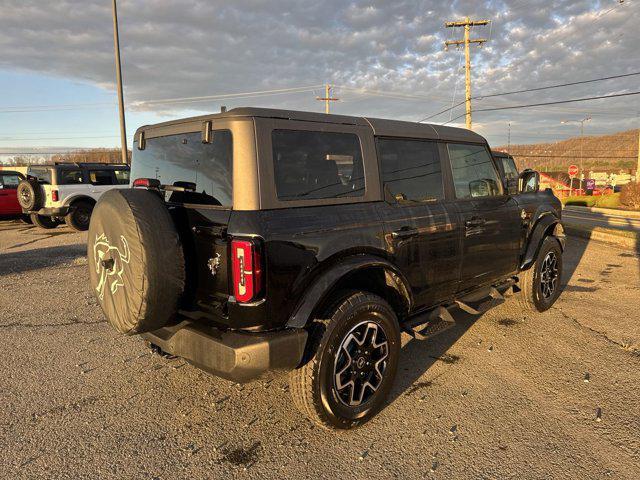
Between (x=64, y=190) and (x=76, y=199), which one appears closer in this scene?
(x=64, y=190)

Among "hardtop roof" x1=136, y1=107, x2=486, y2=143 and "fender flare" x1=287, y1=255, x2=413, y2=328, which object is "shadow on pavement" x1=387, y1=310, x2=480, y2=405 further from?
"hardtop roof" x1=136, y1=107, x2=486, y2=143

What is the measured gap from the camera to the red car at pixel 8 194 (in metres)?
14.0

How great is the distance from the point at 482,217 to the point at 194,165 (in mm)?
2586

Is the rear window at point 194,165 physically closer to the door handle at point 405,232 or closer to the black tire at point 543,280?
the door handle at point 405,232

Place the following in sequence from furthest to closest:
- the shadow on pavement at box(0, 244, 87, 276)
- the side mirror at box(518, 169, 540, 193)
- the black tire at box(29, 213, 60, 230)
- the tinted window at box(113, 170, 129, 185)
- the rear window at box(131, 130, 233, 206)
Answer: the tinted window at box(113, 170, 129, 185) → the black tire at box(29, 213, 60, 230) → the shadow on pavement at box(0, 244, 87, 276) → the side mirror at box(518, 169, 540, 193) → the rear window at box(131, 130, 233, 206)

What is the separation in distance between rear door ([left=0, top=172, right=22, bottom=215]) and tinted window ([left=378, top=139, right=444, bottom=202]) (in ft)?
48.9

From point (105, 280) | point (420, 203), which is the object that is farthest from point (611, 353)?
point (105, 280)

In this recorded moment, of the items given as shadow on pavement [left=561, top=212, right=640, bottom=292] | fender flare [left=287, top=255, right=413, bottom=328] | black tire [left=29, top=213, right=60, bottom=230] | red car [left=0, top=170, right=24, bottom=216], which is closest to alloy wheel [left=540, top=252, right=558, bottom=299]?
shadow on pavement [left=561, top=212, right=640, bottom=292]

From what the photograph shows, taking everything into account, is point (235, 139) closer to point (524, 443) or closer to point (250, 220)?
point (250, 220)

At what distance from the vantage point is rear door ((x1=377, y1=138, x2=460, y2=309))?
326 cm

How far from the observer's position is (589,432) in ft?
9.19

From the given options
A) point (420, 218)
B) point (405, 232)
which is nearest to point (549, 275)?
point (420, 218)

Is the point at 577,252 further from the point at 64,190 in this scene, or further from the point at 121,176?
the point at 64,190

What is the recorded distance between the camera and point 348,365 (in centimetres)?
284
